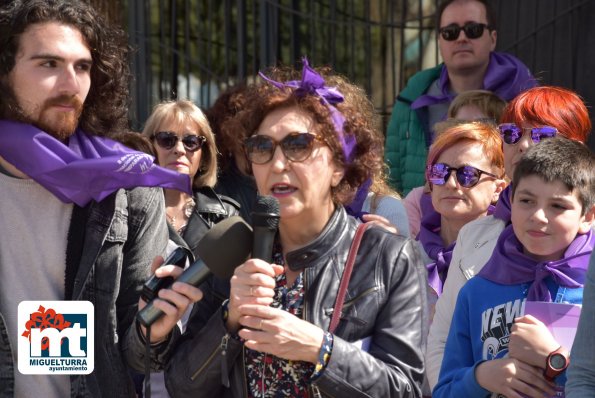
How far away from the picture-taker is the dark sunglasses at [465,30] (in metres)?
5.49

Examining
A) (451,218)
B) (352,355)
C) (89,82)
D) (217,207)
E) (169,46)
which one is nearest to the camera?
(352,355)

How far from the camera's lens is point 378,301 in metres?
3.05

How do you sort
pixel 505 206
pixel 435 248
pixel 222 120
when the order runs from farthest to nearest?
pixel 222 120 < pixel 435 248 < pixel 505 206

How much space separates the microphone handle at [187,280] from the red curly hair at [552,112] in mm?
1685

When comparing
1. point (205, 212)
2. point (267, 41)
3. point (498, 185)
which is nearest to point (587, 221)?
point (498, 185)

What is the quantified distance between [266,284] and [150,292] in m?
0.38

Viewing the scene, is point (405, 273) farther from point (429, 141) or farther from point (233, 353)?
point (429, 141)

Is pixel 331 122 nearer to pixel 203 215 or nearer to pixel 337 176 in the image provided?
pixel 337 176

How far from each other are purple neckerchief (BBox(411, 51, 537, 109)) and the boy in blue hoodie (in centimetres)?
193

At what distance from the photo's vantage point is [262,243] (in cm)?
282

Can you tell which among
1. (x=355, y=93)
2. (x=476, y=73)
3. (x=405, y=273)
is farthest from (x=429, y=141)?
(x=405, y=273)

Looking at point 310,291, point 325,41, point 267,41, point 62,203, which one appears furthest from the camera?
point 267,41

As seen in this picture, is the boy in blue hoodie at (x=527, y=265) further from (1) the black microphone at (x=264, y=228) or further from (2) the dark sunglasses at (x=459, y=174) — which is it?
(2) the dark sunglasses at (x=459, y=174)

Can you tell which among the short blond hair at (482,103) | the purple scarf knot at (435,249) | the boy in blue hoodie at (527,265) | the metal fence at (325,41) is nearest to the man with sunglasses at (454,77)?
the short blond hair at (482,103)
